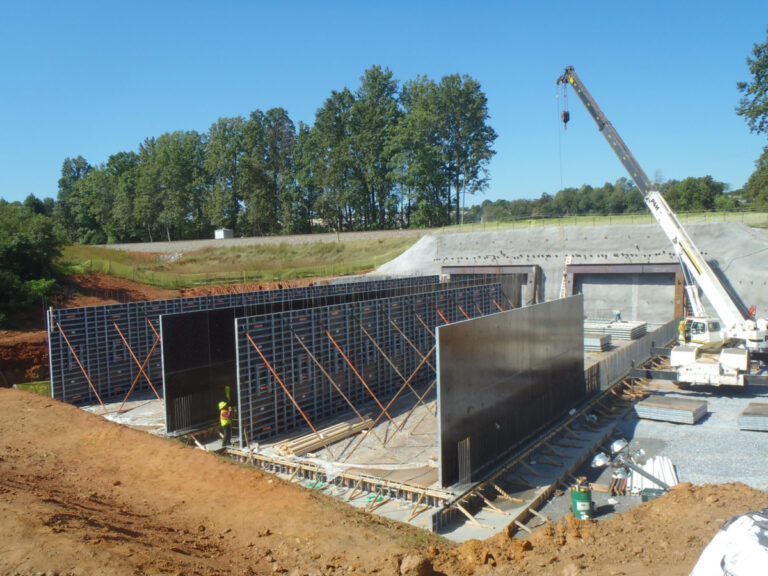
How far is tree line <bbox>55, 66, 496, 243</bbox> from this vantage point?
179 feet

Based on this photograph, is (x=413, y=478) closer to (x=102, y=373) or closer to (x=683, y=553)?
(x=683, y=553)

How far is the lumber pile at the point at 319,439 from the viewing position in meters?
12.4

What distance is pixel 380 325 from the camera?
17.0m

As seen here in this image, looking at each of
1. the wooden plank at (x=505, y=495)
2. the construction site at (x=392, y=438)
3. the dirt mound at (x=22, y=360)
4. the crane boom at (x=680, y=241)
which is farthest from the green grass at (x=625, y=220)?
the dirt mound at (x=22, y=360)

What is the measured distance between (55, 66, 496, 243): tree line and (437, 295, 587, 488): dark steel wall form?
131 ft

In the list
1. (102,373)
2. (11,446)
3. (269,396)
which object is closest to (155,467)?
(269,396)

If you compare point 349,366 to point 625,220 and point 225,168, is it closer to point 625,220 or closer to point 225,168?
point 625,220

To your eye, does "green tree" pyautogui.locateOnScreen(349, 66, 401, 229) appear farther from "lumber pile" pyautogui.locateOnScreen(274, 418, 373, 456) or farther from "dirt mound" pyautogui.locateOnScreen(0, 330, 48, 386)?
"lumber pile" pyautogui.locateOnScreen(274, 418, 373, 456)

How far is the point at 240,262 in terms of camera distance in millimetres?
50281

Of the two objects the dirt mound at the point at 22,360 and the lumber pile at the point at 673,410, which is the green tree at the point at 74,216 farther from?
the lumber pile at the point at 673,410

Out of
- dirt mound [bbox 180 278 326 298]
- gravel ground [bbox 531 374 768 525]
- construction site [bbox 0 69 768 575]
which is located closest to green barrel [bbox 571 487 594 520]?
construction site [bbox 0 69 768 575]

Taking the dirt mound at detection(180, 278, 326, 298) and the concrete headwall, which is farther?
the dirt mound at detection(180, 278, 326, 298)

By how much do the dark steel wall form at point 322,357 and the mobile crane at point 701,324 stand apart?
26.5 ft

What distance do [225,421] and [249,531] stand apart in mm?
4373
